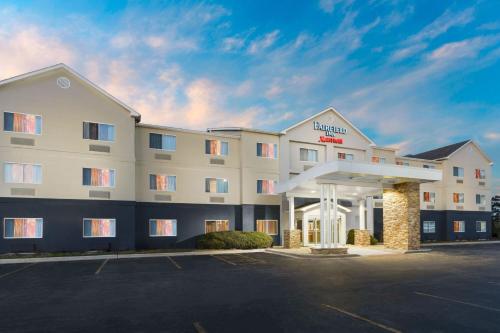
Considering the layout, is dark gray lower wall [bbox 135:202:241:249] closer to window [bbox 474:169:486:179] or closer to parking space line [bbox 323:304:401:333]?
parking space line [bbox 323:304:401:333]

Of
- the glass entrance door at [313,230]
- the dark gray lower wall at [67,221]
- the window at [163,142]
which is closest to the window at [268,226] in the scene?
the glass entrance door at [313,230]

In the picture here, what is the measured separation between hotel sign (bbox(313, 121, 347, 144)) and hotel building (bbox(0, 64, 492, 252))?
10 centimetres

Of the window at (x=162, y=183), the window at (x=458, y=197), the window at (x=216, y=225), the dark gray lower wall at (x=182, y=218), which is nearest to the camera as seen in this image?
the dark gray lower wall at (x=182, y=218)

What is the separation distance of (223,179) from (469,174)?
1189 inches

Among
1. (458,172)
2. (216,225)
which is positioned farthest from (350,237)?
(458,172)

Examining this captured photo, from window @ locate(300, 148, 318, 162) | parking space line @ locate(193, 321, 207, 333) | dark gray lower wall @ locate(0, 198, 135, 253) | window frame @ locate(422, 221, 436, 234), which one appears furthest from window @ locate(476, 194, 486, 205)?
parking space line @ locate(193, 321, 207, 333)

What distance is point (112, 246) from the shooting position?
24328 millimetres

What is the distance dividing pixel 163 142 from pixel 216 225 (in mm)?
7466

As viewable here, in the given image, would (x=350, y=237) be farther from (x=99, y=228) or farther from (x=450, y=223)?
(x=99, y=228)

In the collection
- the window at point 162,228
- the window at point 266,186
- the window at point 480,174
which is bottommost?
the window at point 162,228

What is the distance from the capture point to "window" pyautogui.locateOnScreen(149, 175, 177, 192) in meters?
Result: 27.0

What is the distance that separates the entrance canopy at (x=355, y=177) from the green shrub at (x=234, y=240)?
3.87 m

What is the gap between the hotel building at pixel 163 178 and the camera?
22594mm

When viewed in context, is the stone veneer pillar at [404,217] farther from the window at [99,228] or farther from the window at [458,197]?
the window at [99,228]
